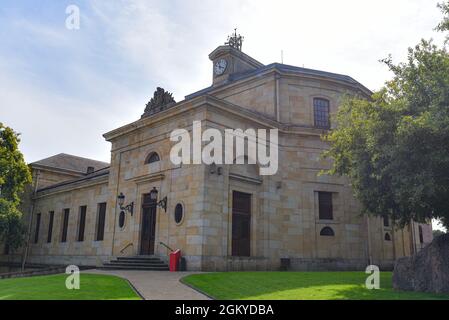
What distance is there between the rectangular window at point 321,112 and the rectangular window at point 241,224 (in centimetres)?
771

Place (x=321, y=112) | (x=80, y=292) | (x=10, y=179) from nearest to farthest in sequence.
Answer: (x=80, y=292) → (x=321, y=112) → (x=10, y=179)

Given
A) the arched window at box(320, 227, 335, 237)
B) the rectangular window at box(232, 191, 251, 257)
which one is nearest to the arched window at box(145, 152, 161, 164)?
the rectangular window at box(232, 191, 251, 257)

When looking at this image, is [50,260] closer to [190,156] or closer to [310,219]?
[190,156]

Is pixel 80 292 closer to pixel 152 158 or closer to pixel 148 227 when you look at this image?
pixel 148 227

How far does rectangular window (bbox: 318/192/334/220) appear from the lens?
76.7ft

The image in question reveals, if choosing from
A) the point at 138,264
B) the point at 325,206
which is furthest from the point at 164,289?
the point at 325,206

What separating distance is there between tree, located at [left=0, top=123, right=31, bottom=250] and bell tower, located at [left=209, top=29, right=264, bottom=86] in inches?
631

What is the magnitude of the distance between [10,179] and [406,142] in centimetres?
2743

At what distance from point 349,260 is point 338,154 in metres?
9.51

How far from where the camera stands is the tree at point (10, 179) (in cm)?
2833

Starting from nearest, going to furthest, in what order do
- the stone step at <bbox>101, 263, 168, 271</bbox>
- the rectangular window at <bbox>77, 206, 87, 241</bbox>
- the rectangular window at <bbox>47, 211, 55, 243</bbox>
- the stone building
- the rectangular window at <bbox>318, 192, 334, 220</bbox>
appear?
the stone step at <bbox>101, 263, 168, 271</bbox> < the stone building < the rectangular window at <bbox>318, 192, 334, 220</bbox> < the rectangular window at <bbox>77, 206, 87, 241</bbox> < the rectangular window at <bbox>47, 211, 55, 243</bbox>

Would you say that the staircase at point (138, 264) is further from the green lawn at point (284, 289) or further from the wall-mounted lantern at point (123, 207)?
the green lawn at point (284, 289)

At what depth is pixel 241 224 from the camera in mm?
20047

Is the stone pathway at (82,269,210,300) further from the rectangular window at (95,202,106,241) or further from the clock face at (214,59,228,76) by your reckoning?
the clock face at (214,59,228,76)
